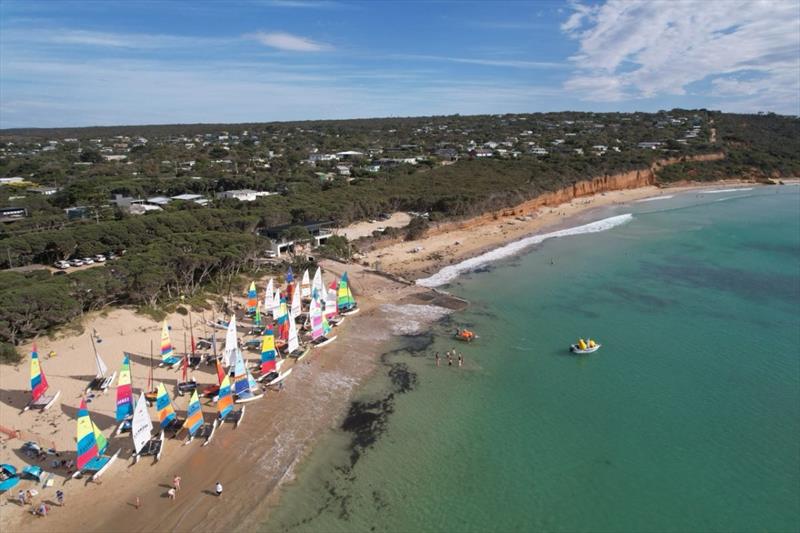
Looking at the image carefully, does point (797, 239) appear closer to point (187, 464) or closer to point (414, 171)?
point (414, 171)

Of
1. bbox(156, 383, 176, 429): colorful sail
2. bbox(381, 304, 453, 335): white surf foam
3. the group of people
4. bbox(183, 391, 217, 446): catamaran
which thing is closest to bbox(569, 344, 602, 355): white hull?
the group of people

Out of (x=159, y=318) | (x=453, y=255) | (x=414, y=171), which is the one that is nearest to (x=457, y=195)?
(x=453, y=255)

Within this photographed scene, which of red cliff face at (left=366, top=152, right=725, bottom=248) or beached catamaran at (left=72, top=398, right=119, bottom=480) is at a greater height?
red cliff face at (left=366, top=152, right=725, bottom=248)

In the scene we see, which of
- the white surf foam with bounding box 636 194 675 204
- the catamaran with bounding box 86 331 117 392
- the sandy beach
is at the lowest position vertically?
the sandy beach

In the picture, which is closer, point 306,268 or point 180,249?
point 180,249

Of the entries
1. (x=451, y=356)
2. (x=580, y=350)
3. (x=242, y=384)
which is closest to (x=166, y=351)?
(x=242, y=384)

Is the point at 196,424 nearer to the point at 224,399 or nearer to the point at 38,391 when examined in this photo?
the point at 224,399

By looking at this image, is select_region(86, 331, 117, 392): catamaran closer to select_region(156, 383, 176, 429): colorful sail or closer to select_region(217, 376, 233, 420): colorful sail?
select_region(156, 383, 176, 429): colorful sail
